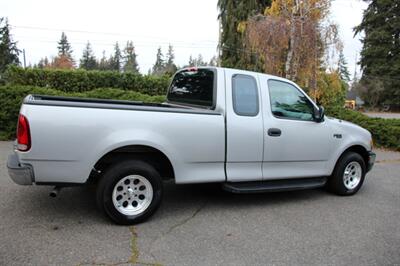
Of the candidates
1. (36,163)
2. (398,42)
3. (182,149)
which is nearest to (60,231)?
(36,163)

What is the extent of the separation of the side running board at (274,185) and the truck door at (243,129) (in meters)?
0.10

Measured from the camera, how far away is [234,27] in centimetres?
2730

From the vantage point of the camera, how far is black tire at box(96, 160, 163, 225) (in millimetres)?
3918

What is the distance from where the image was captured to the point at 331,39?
14.3 meters

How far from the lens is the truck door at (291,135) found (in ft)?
15.8

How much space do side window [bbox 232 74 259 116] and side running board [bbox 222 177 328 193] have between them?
0.99 meters

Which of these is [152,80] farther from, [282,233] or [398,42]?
[398,42]

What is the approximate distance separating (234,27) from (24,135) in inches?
1008

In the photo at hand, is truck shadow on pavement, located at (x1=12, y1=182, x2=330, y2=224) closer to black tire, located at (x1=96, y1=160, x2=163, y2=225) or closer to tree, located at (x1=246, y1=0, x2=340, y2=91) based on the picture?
black tire, located at (x1=96, y1=160, x2=163, y2=225)

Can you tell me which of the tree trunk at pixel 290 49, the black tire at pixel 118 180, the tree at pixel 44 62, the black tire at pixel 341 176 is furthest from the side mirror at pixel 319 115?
the tree at pixel 44 62

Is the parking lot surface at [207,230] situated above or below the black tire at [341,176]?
below

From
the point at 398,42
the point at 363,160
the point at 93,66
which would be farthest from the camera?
the point at 93,66

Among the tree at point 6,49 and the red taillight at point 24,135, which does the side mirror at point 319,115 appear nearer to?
the red taillight at point 24,135

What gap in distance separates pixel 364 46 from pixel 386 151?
47779 mm
